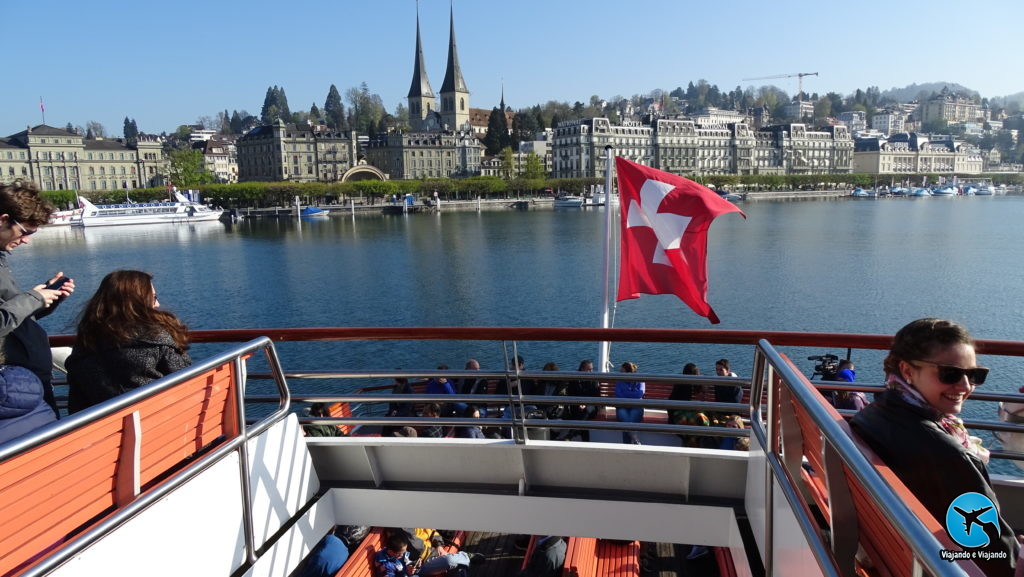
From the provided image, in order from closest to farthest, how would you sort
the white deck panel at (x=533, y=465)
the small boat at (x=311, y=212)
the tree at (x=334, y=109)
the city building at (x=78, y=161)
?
the white deck panel at (x=533, y=465) < the small boat at (x=311, y=212) < the city building at (x=78, y=161) < the tree at (x=334, y=109)

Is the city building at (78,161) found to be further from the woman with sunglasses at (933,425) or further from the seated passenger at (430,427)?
Answer: the woman with sunglasses at (933,425)

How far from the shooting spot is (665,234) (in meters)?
7.74

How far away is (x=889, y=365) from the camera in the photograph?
2.25m

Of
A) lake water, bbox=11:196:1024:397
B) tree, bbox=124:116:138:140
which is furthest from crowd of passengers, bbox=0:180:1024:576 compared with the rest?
tree, bbox=124:116:138:140

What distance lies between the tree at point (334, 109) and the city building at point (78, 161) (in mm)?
56520

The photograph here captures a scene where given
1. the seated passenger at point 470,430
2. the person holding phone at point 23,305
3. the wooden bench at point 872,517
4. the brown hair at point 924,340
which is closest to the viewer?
the wooden bench at point 872,517

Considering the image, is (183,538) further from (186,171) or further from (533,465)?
→ (186,171)

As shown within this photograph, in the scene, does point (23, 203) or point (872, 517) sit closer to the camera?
point (872, 517)

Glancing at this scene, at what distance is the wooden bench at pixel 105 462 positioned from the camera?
1921mm

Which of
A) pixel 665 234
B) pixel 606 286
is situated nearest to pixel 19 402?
pixel 665 234

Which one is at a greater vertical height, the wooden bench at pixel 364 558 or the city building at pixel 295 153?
the city building at pixel 295 153

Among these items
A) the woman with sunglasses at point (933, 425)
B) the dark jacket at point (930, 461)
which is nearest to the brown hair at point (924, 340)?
the woman with sunglasses at point (933, 425)

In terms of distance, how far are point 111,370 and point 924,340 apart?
3099 millimetres

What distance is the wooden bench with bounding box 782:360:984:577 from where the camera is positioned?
144 centimetres
